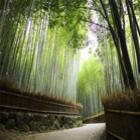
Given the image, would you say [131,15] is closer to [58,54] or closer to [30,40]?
[30,40]

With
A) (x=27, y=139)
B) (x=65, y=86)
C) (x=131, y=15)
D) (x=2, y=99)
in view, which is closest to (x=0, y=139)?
(x=27, y=139)

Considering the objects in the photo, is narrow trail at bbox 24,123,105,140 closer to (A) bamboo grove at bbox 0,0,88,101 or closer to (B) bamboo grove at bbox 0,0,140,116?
(B) bamboo grove at bbox 0,0,140,116

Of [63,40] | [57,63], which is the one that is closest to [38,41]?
[57,63]

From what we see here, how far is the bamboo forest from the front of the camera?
4460mm

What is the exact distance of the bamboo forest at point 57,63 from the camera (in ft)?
14.6

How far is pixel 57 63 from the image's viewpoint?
33.3ft

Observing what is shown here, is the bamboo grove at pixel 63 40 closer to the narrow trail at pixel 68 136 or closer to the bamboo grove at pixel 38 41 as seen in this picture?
the bamboo grove at pixel 38 41

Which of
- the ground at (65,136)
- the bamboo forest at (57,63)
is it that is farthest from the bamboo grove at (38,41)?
the ground at (65,136)

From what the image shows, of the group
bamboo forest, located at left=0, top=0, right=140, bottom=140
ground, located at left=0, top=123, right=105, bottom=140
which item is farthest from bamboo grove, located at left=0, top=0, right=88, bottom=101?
ground, located at left=0, top=123, right=105, bottom=140

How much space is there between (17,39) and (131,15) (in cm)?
269

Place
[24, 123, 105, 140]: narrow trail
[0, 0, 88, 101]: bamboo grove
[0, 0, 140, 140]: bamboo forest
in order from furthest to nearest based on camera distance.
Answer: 1. [0, 0, 88, 101]: bamboo grove
2. [24, 123, 105, 140]: narrow trail
3. [0, 0, 140, 140]: bamboo forest

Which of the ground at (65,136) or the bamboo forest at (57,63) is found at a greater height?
the bamboo forest at (57,63)

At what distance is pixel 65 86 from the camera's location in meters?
12.5

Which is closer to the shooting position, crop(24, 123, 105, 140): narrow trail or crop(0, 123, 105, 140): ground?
crop(0, 123, 105, 140): ground
